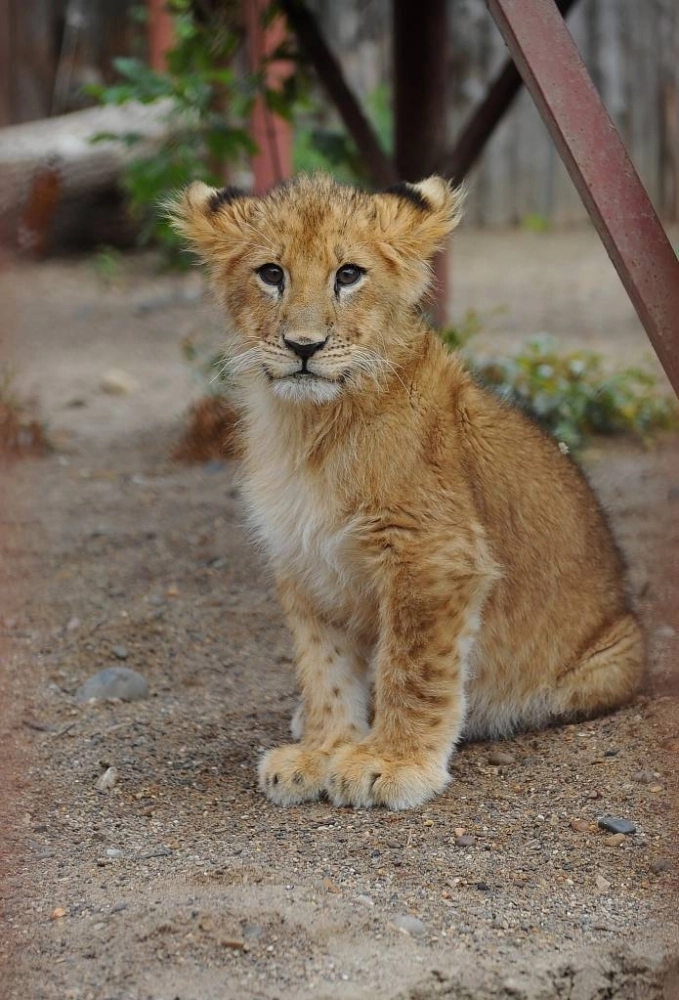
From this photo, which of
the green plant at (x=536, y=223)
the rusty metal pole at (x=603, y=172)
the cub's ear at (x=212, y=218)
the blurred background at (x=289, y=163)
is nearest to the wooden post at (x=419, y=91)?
the blurred background at (x=289, y=163)

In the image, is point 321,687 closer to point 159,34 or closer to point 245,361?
point 245,361

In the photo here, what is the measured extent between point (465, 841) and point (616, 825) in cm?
41

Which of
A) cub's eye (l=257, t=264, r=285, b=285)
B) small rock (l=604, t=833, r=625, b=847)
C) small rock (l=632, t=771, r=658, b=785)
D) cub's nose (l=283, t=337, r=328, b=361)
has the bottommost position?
small rock (l=604, t=833, r=625, b=847)

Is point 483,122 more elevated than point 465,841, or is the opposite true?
point 483,122

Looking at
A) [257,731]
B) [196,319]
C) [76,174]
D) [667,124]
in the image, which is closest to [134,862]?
[257,731]

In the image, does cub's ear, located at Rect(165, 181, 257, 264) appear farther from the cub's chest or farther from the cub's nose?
the cub's chest

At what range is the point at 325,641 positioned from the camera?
4359 mm

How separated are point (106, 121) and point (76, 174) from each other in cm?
53

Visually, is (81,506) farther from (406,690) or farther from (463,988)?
(463,988)

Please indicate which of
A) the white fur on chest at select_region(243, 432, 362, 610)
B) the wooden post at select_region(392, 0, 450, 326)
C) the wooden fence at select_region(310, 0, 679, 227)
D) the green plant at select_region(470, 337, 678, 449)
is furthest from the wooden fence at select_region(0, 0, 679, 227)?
the white fur on chest at select_region(243, 432, 362, 610)

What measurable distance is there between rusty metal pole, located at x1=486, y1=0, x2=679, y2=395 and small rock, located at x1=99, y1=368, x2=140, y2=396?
6.39 meters

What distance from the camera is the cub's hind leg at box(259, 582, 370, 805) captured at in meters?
4.25

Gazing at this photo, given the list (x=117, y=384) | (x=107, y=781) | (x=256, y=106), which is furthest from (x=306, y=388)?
(x=117, y=384)

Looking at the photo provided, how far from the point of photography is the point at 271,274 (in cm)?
407
